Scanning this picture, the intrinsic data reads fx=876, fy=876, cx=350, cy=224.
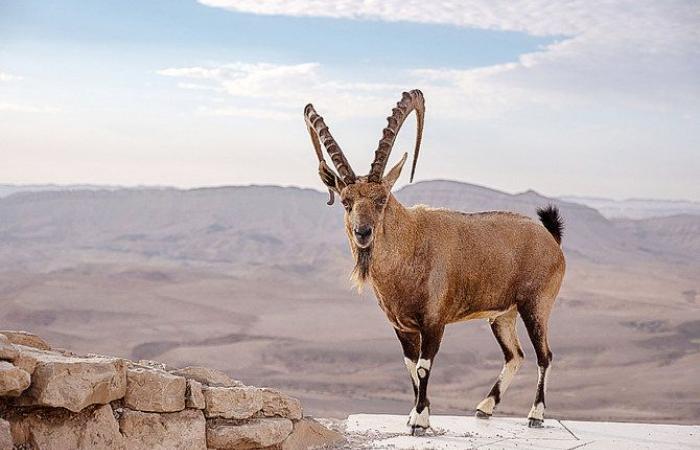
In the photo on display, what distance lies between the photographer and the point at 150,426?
276 inches

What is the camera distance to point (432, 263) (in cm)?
834

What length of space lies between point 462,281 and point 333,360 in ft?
74.6

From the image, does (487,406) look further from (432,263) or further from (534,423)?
(432,263)

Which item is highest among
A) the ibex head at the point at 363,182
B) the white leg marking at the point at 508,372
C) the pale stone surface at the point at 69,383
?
the ibex head at the point at 363,182

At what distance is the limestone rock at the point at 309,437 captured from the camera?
304 inches

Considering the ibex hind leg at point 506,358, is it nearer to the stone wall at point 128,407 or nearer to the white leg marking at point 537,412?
the white leg marking at point 537,412

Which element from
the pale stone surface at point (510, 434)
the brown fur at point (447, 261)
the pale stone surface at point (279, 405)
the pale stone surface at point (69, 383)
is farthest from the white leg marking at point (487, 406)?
the pale stone surface at point (69, 383)

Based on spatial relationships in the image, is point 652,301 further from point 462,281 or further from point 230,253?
point 462,281

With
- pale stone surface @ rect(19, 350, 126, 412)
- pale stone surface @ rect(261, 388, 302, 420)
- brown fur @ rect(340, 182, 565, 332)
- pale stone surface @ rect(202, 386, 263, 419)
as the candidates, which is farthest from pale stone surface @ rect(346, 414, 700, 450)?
pale stone surface @ rect(19, 350, 126, 412)

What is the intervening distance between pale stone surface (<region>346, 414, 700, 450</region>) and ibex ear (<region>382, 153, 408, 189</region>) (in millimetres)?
2409

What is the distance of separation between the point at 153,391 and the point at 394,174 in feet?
9.54

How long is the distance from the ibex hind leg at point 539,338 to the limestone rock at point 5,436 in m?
4.98

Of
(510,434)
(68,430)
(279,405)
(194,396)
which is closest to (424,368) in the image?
(510,434)

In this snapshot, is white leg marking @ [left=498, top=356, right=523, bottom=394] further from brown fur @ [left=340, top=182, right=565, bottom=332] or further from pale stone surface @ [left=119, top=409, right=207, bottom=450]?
pale stone surface @ [left=119, top=409, right=207, bottom=450]
